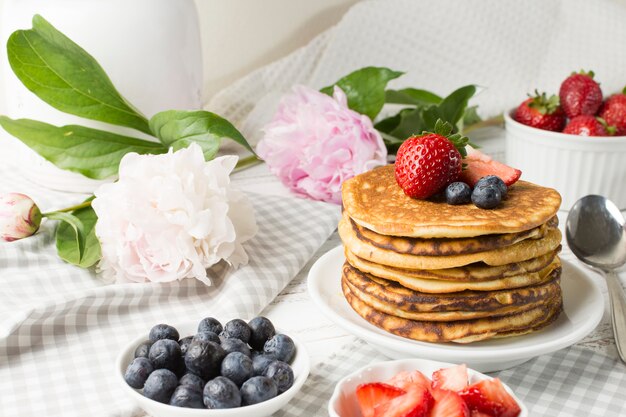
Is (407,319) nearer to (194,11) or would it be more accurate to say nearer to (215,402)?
(215,402)

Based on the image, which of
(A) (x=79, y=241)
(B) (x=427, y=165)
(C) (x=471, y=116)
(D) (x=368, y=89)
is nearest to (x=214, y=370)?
(B) (x=427, y=165)

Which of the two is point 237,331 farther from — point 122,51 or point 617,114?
point 617,114

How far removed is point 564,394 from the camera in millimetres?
1057

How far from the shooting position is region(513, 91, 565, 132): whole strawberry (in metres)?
1.73

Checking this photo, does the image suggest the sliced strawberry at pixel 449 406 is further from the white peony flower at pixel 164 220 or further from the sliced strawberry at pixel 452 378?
the white peony flower at pixel 164 220

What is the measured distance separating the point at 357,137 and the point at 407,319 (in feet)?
2.06

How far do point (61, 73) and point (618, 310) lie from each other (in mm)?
1032

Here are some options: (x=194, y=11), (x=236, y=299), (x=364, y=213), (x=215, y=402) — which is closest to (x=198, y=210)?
(x=236, y=299)

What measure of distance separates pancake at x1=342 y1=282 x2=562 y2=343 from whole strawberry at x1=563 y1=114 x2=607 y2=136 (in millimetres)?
645

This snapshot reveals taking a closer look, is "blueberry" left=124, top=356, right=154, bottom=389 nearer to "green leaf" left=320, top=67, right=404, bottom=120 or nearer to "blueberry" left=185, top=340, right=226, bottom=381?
"blueberry" left=185, top=340, right=226, bottom=381

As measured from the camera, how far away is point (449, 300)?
3.47 ft

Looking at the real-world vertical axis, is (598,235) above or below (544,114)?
below

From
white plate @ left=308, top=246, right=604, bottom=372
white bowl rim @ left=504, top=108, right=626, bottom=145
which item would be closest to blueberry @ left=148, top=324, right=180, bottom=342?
white plate @ left=308, top=246, right=604, bottom=372

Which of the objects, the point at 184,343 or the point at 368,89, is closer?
the point at 184,343
